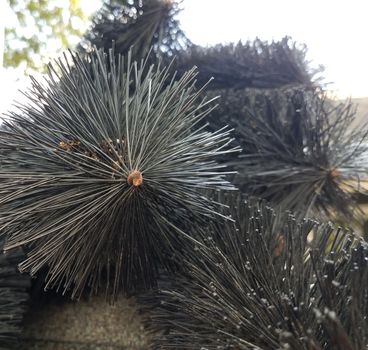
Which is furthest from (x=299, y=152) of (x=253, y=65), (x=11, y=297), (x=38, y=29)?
(x=38, y=29)

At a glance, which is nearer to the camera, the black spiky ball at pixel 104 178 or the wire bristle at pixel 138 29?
the black spiky ball at pixel 104 178

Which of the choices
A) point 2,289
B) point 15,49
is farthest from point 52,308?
point 15,49

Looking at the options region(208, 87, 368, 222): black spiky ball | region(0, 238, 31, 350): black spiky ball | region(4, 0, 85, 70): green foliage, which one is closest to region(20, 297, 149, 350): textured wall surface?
region(0, 238, 31, 350): black spiky ball

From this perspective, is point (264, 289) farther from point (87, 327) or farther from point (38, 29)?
point (38, 29)

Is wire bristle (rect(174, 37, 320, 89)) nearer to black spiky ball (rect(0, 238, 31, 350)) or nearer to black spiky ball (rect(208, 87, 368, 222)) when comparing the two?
black spiky ball (rect(208, 87, 368, 222))

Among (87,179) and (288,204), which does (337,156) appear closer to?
(288,204)

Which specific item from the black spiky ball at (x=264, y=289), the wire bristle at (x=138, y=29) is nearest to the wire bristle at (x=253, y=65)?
the wire bristle at (x=138, y=29)

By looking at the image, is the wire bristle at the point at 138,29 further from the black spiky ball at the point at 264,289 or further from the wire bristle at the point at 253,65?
the black spiky ball at the point at 264,289
